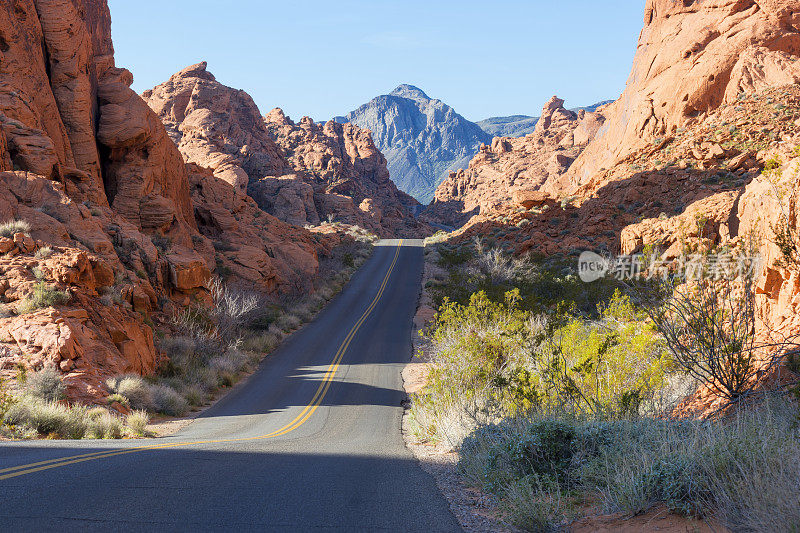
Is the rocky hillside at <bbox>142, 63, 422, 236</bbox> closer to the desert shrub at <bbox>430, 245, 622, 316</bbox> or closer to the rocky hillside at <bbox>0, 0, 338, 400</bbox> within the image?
the rocky hillside at <bbox>0, 0, 338, 400</bbox>

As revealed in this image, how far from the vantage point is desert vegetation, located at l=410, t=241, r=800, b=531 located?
166 inches

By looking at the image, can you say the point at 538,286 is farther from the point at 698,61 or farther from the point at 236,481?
the point at 698,61

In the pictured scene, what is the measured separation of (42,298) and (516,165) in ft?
321

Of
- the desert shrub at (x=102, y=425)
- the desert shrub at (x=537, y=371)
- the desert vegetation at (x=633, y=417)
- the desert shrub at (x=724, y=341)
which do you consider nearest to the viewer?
the desert vegetation at (x=633, y=417)

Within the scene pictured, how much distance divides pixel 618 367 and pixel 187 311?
1750 centimetres

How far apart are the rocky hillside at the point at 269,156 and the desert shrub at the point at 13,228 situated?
3281cm

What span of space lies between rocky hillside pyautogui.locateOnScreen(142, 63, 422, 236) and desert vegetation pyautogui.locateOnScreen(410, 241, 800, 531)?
41.5m

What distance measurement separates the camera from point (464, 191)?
12075 centimetres

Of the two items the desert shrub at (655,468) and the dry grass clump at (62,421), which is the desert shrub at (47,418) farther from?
the desert shrub at (655,468)

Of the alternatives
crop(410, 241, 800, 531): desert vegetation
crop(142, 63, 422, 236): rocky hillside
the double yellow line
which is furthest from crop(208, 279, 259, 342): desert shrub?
crop(142, 63, 422, 236): rocky hillside

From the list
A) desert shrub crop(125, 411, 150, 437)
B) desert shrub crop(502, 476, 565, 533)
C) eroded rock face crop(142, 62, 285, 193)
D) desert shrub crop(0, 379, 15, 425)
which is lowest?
desert shrub crop(125, 411, 150, 437)

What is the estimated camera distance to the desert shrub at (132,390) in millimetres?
13164

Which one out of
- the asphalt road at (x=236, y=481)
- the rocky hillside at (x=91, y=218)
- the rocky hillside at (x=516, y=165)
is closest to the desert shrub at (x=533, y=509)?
the asphalt road at (x=236, y=481)

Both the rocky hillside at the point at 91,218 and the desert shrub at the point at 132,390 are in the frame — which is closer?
the desert shrub at the point at 132,390
